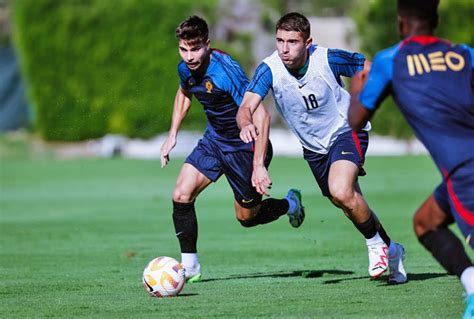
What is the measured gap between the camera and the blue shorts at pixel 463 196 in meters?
6.53

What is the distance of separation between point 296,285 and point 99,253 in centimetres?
379

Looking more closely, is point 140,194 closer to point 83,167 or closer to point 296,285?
point 83,167

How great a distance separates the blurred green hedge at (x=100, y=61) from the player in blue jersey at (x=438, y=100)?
2718cm

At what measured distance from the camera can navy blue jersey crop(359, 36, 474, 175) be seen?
6.58 metres

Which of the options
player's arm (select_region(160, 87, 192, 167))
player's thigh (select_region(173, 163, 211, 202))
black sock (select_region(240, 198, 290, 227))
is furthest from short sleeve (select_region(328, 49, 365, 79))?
black sock (select_region(240, 198, 290, 227))

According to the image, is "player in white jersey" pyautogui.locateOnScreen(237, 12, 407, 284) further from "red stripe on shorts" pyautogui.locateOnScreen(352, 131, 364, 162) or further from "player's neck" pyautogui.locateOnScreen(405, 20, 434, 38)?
"player's neck" pyautogui.locateOnScreen(405, 20, 434, 38)

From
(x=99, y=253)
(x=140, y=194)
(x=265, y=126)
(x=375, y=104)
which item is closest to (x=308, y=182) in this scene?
(x=140, y=194)

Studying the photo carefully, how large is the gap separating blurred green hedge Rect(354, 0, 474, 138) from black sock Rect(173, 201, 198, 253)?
21.5 meters

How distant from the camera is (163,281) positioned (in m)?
8.87

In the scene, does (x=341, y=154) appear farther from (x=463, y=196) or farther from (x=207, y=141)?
(x=463, y=196)

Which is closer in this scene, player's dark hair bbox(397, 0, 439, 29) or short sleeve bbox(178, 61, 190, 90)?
player's dark hair bbox(397, 0, 439, 29)

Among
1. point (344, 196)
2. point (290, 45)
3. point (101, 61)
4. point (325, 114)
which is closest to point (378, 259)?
point (344, 196)

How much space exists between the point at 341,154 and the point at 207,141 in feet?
4.40

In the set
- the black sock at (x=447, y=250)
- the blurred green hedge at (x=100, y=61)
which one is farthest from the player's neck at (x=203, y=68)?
the blurred green hedge at (x=100, y=61)
